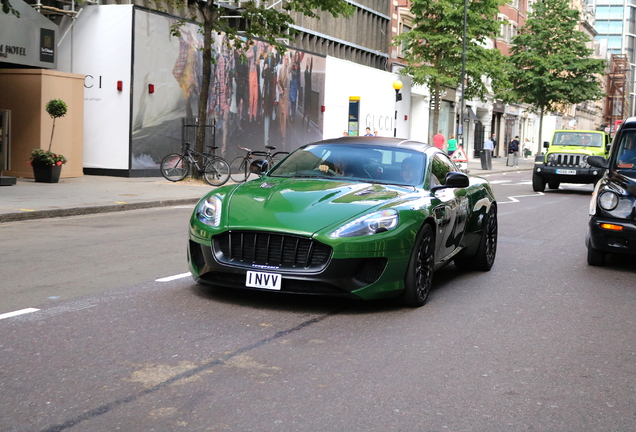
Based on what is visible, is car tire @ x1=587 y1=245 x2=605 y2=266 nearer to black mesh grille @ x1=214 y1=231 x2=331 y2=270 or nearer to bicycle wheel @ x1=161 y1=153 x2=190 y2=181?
black mesh grille @ x1=214 y1=231 x2=331 y2=270

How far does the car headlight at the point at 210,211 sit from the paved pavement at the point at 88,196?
744cm

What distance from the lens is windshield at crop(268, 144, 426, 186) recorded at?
7.58 meters

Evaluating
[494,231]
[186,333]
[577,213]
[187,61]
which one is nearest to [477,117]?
[187,61]

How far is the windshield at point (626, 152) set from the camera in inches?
407

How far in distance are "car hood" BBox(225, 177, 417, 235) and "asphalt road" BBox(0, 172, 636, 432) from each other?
658 mm

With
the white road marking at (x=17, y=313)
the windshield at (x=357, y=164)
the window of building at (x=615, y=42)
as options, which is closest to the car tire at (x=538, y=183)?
the windshield at (x=357, y=164)

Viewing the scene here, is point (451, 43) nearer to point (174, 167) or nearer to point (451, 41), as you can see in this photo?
point (451, 41)

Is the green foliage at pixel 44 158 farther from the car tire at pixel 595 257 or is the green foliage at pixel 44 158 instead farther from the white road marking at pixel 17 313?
the white road marking at pixel 17 313

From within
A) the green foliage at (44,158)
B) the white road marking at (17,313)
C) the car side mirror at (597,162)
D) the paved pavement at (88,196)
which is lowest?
the paved pavement at (88,196)

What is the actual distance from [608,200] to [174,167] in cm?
1545

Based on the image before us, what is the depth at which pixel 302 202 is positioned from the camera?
6590 millimetres

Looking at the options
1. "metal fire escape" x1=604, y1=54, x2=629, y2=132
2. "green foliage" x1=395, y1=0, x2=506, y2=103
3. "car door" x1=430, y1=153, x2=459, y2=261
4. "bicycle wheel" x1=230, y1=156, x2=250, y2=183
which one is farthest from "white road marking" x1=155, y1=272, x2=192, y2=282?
"metal fire escape" x1=604, y1=54, x2=629, y2=132

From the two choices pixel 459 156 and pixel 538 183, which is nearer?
pixel 538 183

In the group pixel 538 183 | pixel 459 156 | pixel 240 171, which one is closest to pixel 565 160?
pixel 538 183
